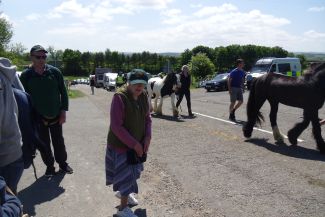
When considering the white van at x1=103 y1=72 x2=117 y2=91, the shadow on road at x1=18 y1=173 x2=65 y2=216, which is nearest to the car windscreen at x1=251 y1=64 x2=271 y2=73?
the white van at x1=103 y1=72 x2=117 y2=91

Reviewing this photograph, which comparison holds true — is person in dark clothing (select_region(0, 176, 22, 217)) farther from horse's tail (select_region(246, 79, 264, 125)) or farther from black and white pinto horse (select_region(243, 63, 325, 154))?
horse's tail (select_region(246, 79, 264, 125))

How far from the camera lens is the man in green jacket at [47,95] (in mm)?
6006

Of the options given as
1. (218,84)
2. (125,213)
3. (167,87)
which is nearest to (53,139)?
(125,213)

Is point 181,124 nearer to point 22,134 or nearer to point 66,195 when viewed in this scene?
point 66,195

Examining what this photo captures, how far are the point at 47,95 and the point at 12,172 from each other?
276cm

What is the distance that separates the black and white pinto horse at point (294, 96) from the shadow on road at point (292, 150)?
19cm

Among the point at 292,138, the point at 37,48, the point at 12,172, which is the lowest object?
the point at 292,138

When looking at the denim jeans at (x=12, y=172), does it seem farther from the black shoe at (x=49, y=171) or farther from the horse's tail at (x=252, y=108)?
the horse's tail at (x=252, y=108)

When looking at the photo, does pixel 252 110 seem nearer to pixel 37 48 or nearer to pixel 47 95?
pixel 47 95

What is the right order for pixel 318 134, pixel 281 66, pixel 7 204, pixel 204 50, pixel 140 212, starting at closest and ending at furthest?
pixel 7 204 < pixel 140 212 < pixel 318 134 < pixel 281 66 < pixel 204 50

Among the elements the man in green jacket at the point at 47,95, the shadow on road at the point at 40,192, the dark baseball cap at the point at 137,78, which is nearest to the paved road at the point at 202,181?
the shadow on road at the point at 40,192

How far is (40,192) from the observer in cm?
577

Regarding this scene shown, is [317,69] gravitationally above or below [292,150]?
above

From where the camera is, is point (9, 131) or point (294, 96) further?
point (294, 96)
